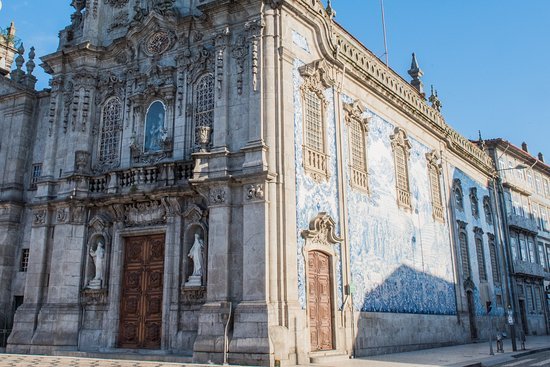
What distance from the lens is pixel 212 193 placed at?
52.7 feet

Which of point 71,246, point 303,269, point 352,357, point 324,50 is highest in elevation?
point 324,50

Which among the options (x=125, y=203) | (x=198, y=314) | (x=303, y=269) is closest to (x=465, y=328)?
(x=303, y=269)

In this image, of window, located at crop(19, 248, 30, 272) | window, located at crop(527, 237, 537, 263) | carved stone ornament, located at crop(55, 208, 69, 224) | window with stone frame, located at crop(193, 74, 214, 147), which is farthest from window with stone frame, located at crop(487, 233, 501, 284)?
window, located at crop(19, 248, 30, 272)

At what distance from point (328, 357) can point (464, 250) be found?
1581cm

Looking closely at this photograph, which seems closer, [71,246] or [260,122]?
[260,122]

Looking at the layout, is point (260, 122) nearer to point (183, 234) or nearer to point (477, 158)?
point (183, 234)

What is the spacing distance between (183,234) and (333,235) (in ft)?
15.8

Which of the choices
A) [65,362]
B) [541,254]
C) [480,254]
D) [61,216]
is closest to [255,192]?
[65,362]

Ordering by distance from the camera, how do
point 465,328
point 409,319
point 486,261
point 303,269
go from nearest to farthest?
point 303,269 → point 409,319 → point 465,328 → point 486,261

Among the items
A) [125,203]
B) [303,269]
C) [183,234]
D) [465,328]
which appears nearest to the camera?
[303,269]

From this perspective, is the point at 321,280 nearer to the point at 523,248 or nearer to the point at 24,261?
the point at 24,261

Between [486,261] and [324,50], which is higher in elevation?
[324,50]

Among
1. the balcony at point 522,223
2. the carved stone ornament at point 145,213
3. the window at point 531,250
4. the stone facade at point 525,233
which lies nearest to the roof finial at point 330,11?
the carved stone ornament at point 145,213

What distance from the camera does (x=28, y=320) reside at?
61.5ft
